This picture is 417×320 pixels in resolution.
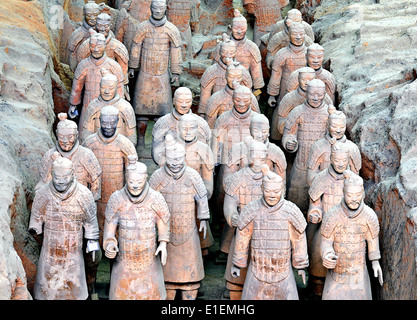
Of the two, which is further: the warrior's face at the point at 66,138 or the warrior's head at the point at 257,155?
the warrior's face at the point at 66,138

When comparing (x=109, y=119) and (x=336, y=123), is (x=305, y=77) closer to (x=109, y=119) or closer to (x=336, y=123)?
(x=336, y=123)

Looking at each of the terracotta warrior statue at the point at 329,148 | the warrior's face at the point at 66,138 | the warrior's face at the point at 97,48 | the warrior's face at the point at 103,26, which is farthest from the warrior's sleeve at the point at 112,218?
the warrior's face at the point at 103,26

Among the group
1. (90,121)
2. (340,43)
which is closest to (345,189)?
(90,121)

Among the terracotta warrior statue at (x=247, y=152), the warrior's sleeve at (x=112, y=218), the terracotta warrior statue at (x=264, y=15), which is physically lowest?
the warrior's sleeve at (x=112, y=218)

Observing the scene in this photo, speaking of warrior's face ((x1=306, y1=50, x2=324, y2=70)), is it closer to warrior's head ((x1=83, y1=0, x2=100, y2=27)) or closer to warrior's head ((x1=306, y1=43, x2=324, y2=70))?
warrior's head ((x1=306, y1=43, x2=324, y2=70))

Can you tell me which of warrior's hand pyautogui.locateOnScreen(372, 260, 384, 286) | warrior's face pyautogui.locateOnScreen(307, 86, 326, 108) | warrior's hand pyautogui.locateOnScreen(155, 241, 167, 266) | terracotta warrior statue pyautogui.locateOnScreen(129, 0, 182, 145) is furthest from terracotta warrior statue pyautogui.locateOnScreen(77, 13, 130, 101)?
warrior's hand pyautogui.locateOnScreen(372, 260, 384, 286)

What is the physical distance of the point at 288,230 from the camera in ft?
25.2

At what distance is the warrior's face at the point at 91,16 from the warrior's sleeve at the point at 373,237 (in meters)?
4.34

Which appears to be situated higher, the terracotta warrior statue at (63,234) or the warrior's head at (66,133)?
the warrior's head at (66,133)

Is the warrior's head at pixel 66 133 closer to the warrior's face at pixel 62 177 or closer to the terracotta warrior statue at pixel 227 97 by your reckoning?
the warrior's face at pixel 62 177

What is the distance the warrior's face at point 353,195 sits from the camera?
25.3ft

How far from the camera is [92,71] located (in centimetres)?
1006
